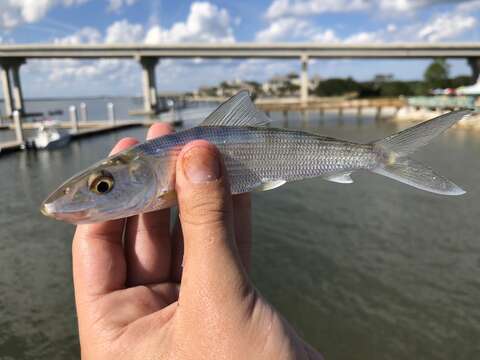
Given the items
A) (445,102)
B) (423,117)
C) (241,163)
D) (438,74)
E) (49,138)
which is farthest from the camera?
(438,74)

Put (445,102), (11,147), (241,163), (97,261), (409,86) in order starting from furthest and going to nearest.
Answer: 1. (409,86)
2. (445,102)
3. (11,147)
4. (241,163)
5. (97,261)

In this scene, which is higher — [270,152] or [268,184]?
[270,152]

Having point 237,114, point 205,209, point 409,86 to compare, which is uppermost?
point 409,86

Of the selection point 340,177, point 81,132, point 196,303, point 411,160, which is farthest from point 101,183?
point 81,132

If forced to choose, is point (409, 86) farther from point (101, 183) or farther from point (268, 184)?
point (101, 183)

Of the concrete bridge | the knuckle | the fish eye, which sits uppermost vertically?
the concrete bridge

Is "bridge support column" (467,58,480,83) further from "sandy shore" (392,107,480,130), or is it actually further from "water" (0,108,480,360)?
"water" (0,108,480,360)

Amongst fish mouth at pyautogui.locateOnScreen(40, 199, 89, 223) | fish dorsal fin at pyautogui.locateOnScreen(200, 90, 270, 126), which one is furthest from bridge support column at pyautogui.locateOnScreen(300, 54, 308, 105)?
fish mouth at pyautogui.locateOnScreen(40, 199, 89, 223)
